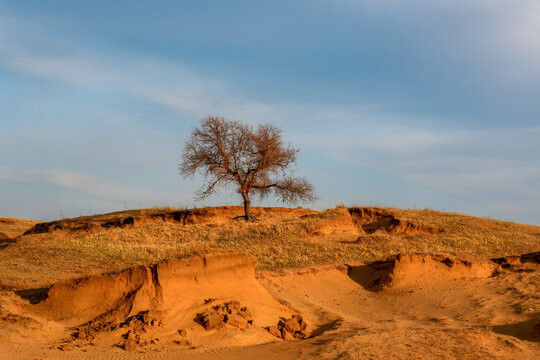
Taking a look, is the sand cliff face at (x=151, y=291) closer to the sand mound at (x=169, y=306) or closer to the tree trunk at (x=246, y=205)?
the sand mound at (x=169, y=306)

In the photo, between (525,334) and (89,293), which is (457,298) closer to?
(525,334)

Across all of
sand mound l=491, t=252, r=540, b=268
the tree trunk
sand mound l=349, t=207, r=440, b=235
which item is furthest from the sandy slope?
the tree trunk

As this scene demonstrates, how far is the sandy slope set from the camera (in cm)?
974

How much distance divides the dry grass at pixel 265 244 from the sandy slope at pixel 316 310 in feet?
9.31

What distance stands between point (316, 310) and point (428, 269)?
5070mm

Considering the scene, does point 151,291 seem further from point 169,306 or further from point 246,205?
point 246,205

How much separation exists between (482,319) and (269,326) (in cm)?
564

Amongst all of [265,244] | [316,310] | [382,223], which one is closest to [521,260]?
[316,310]

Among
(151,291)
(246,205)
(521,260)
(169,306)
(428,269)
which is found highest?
(246,205)

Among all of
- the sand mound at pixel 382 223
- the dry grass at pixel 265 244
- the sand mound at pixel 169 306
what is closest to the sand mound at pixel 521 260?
the dry grass at pixel 265 244

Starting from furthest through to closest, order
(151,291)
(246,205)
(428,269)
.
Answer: (246,205), (428,269), (151,291)

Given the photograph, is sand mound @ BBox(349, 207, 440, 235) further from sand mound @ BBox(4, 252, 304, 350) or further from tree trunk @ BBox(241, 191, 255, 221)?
sand mound @ BBox(4, 252, 304, 350)

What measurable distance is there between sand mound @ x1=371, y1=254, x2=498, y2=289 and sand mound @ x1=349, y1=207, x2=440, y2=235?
29.9 feet

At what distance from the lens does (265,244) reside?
910 inches
